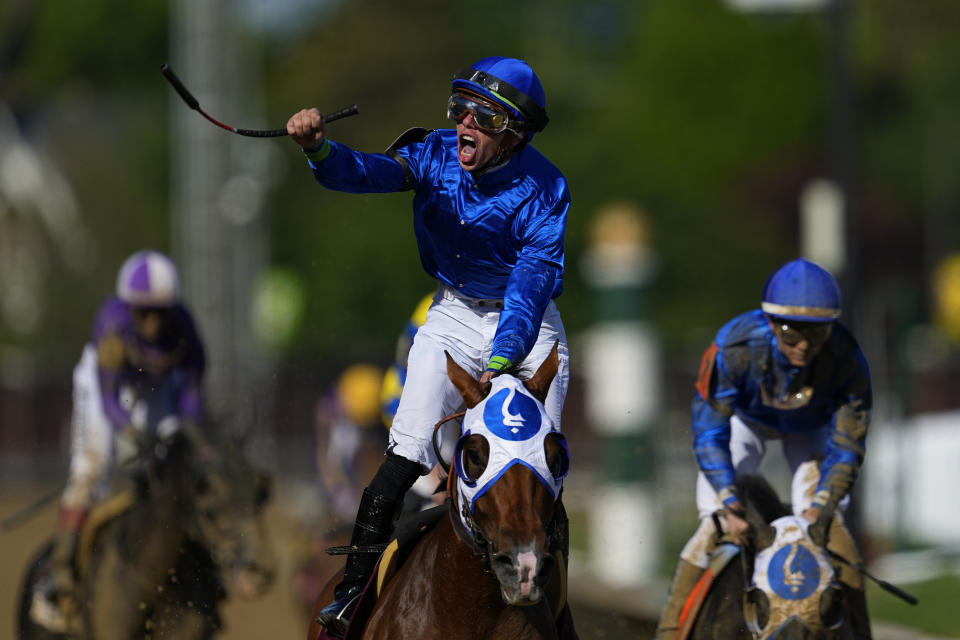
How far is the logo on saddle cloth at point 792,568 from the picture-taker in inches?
231

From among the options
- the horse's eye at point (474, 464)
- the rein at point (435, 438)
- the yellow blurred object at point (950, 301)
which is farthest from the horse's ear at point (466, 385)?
the yellow blurred object at point (950, 301)

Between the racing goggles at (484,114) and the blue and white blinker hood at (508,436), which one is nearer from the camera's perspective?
the blue and white blinker hood at (508,436)

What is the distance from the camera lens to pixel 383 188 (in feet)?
18.2

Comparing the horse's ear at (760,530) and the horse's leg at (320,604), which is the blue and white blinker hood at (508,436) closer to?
the horse's leg at (320,604)

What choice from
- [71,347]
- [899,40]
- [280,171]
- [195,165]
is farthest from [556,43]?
[195,165]

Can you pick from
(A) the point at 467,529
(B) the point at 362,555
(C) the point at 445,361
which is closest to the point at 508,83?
(C) the point at 445,361

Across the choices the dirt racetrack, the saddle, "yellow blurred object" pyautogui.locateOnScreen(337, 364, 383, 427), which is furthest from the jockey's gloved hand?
"yellow blurred object" pyautogui.locateOnScreen(337, 364, 383, 427)

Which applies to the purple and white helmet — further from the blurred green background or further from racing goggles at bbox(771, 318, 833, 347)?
the blurred green background

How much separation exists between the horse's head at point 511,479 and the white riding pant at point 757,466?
6.74ft

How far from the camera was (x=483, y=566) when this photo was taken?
4914 millimetres

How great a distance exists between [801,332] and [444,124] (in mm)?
31444

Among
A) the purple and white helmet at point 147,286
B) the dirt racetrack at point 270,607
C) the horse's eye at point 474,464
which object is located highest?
the purple and white helmet at point 147,286

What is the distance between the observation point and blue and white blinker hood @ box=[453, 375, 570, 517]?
457 cm

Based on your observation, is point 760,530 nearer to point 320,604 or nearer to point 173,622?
point 320,604
